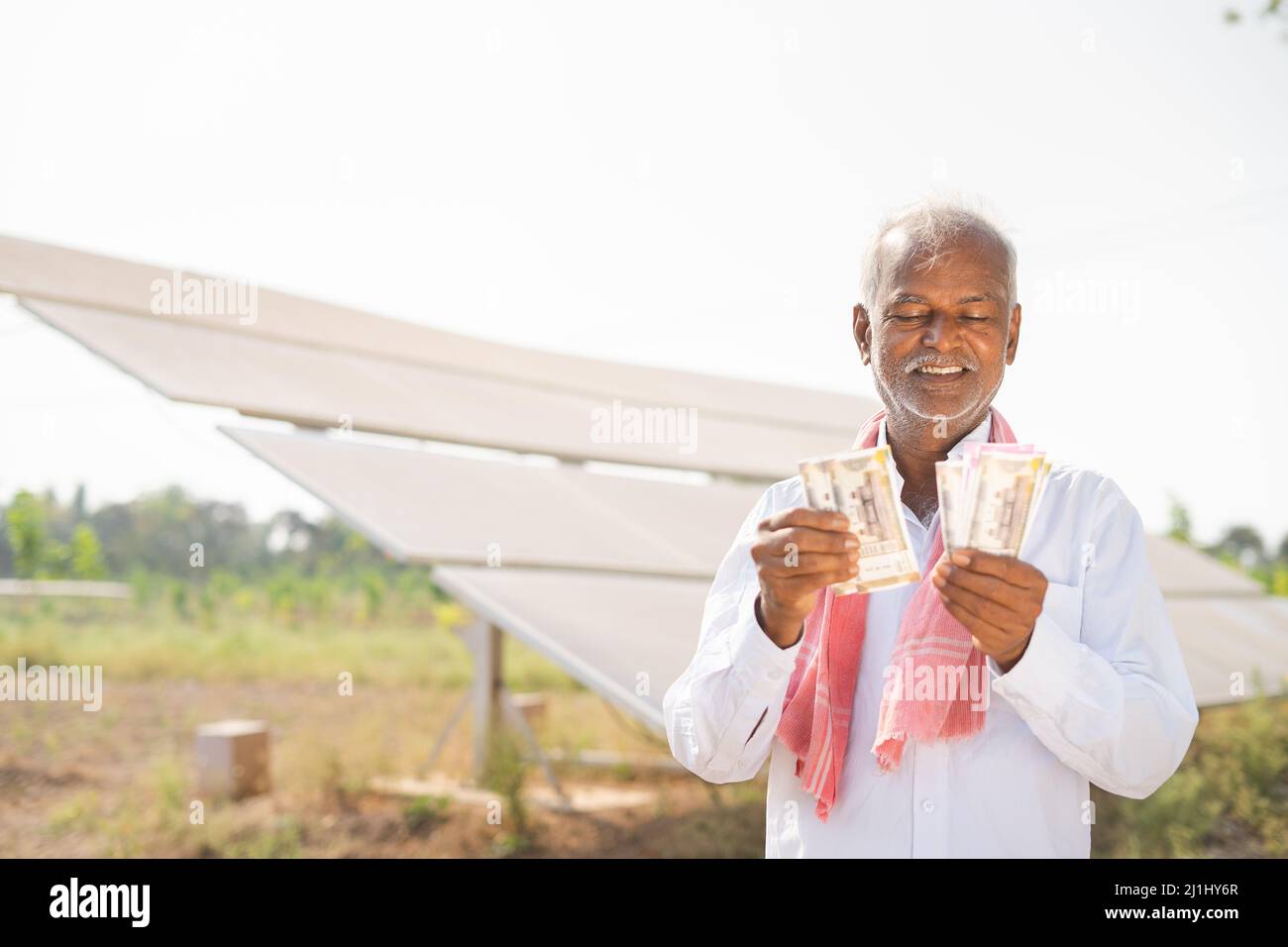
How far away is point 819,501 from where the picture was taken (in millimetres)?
1591

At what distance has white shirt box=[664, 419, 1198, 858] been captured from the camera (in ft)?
5.08

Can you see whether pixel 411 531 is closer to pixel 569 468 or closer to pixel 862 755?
pixel 569 468

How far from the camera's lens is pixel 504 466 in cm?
741

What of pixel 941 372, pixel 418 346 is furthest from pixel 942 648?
pixel 418 346

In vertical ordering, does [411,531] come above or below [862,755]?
above

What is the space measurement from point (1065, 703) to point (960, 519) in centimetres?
29

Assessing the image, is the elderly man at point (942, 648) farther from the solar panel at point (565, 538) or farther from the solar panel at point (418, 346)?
the solar panel at point (418, 346)

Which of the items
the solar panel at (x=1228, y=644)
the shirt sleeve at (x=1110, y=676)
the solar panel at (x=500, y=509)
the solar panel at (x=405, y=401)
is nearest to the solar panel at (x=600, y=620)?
the solar panel at (x=500, y=509)

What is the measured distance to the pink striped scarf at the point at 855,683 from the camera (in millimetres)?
1654

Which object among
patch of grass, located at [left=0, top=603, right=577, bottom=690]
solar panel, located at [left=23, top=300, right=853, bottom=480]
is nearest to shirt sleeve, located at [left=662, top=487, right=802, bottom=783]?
solar panel, located at [left=23, top=300, right=853, bottom=480]

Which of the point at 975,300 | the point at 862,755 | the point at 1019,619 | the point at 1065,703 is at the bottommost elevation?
the point at 862,755

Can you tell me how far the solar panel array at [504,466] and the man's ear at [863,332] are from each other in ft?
8.86

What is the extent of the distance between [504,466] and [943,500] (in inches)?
237
